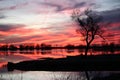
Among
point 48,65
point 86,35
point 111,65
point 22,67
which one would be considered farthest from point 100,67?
point 86,35

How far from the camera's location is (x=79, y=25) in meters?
68.1

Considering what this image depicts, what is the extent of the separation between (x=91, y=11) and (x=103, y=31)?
23.2ft

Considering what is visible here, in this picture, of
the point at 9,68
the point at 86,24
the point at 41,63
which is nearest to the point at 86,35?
the point at 86,24

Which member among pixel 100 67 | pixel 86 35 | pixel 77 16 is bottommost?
pixel 100 67

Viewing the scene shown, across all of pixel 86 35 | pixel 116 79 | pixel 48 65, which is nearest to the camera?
pixel 116 79

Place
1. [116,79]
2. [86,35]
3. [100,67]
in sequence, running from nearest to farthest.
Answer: [116,79] → [100,67] → [86,35]

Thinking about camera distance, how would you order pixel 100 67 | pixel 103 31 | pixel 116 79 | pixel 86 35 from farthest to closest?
1. pixel 103 31
2. pixel 86 35
3. pixel 100 67
4. pixel 116 79

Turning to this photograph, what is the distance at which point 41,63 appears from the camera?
5341 centimetres

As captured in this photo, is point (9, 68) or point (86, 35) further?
point (86, 35)

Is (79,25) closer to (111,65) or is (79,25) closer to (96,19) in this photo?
(96,19)

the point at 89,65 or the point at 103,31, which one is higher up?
the point at 103,31

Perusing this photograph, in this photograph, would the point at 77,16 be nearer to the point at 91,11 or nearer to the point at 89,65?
the point at 91,11

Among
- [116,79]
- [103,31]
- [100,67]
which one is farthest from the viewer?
[103,31]

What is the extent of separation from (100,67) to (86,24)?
20658 millimetres
